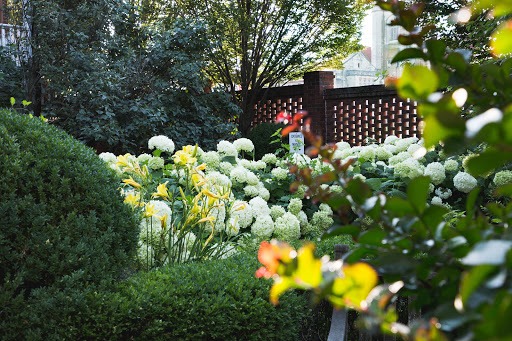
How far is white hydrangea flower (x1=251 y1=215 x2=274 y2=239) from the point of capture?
3.20 meters

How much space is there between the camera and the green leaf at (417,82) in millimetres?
419

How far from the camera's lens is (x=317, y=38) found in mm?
12047

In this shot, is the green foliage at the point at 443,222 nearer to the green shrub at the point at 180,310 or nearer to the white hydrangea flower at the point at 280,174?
the green shrub at the point at 180,310

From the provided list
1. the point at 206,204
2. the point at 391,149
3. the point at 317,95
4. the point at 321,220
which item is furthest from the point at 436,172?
the point at 317,95

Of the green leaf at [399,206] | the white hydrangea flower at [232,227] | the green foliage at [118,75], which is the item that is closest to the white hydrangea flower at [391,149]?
the white hydrangea flower at [232,227]

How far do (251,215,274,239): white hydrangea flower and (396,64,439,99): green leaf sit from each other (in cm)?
281

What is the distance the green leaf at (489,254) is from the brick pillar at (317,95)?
10715 mm

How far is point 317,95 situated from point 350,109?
926mm

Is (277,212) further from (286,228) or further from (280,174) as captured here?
(280,174)

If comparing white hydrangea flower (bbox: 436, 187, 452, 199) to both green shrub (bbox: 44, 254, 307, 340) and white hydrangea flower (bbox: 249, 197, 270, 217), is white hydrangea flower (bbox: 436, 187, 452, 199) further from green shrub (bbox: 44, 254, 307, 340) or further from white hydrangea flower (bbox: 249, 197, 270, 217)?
green shrub (bbox: 44, 254, 307, 340)

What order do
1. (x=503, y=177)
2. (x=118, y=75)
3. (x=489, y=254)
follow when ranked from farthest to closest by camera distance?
(x=118, y=75) → (x=503, y=177) → (x=489, y=254)

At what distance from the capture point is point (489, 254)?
0.33 metres

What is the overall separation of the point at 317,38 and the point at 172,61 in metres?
4.82

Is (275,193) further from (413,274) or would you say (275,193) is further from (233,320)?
(413,274)
